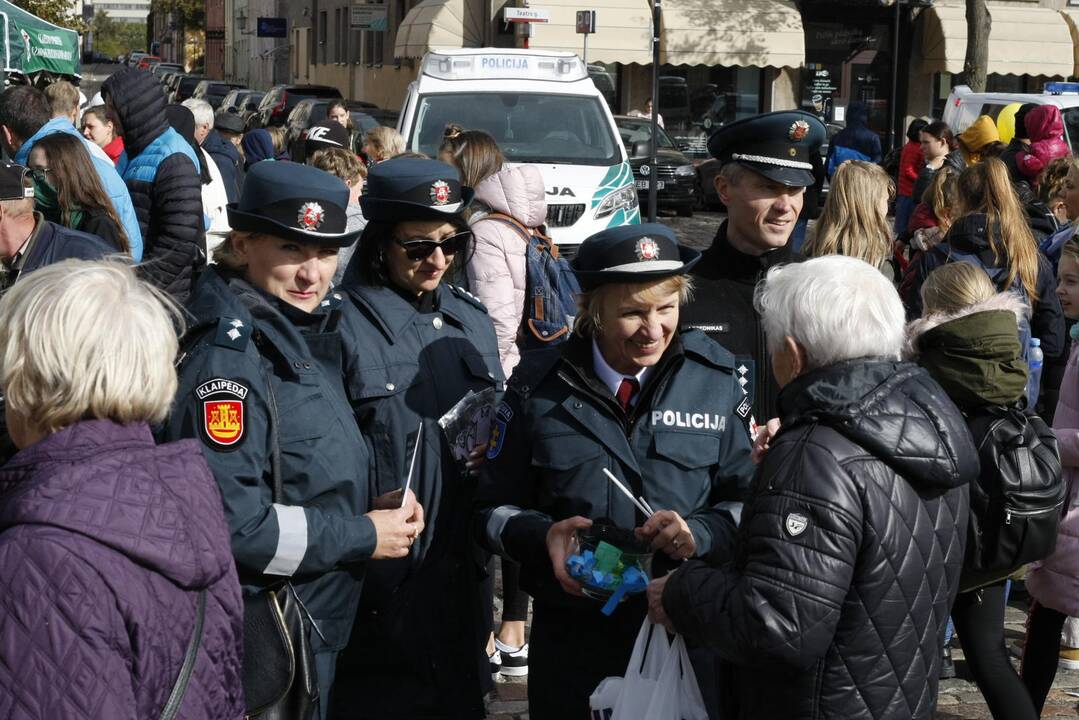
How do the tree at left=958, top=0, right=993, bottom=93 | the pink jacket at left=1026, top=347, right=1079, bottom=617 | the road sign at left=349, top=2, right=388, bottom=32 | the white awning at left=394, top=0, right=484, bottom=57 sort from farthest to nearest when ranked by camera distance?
the road sign at left=349, top=2, right=388, bottom=32 < the white awning at left=394, top=0, right=484, bottom=57 < the tree at left=958, top=0, right=993, bottom=93 < the pink jacket at left=1026, top=347, right=1079, bottom=617

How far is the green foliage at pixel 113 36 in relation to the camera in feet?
422

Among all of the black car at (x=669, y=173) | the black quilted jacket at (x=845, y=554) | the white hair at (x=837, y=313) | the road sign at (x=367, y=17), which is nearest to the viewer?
the black quilted jacket at (x=845, y=554)

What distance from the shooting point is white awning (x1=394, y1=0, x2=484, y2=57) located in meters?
30.3

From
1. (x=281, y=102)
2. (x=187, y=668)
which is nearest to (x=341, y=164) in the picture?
(x=187, y=668)

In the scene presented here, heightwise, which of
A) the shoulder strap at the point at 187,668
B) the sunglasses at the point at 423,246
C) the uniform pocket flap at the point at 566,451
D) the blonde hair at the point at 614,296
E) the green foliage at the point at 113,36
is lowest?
the shoulder strap at the point at 187,668

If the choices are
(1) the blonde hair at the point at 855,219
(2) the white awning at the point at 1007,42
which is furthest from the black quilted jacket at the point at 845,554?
(2) the white awning at the point at 1007,42

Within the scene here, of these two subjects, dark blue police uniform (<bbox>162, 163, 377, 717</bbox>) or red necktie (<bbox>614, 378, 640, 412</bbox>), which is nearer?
dark blue police uniform (<bbox>162, 163, 377, 717</bbox>)

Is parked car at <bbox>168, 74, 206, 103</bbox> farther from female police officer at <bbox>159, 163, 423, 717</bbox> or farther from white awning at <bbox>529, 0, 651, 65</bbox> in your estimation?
female police officer at <bbox>159, 163, 423, 717</bbox>

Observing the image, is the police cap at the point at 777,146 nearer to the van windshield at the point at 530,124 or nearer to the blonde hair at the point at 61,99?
the blonde hair at the point at 61,99

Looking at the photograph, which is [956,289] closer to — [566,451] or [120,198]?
[566,451]

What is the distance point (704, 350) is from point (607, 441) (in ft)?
1.20

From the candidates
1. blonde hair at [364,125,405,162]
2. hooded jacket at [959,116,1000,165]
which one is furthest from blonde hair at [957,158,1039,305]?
hooded jacket at [959,116,1000,165]

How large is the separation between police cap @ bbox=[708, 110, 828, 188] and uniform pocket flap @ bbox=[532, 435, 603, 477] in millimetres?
1371

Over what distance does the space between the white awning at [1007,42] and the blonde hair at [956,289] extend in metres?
27.7
